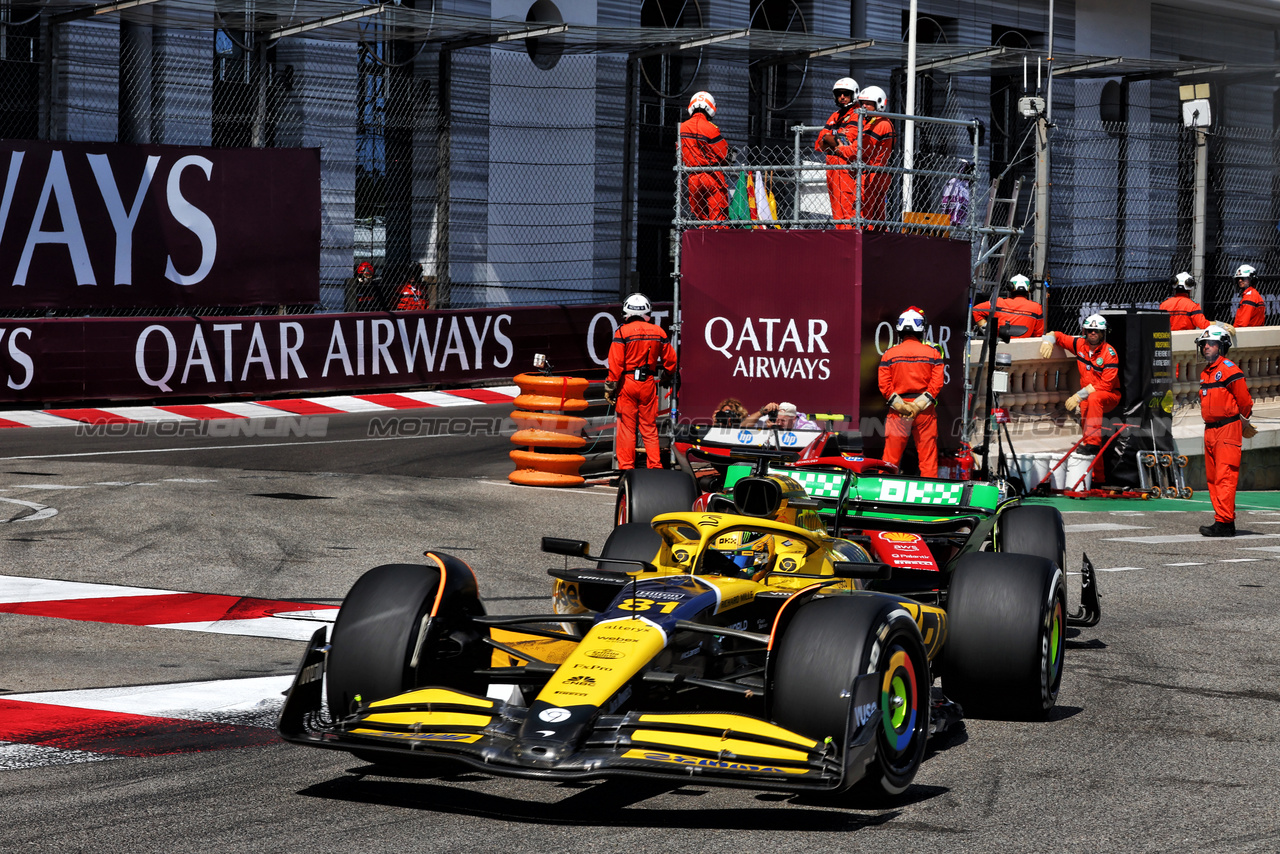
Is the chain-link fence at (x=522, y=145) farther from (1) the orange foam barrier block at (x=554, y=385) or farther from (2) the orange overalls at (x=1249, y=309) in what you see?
(2) the orange overalls at (x=1249, y=309)

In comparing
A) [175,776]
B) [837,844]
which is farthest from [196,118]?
[837,844]

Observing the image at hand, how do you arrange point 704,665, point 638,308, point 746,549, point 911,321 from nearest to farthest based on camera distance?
1. point 704,665
2. point 746,549
3. point 911,321
4. point 638,308

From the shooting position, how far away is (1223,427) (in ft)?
43.3

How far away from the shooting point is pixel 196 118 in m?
20.6

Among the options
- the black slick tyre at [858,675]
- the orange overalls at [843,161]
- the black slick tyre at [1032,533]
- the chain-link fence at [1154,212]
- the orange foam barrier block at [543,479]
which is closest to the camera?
the black slick tyre at [858,675]

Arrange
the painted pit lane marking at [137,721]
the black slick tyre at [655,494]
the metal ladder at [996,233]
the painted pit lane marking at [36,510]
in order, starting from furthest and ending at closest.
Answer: the metal ladder at [996,233], the painted pit lane marking at [36,510], the black slick tyre at [655,494], the painted pit lane marking at [137,721]

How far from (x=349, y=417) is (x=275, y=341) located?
1527mm

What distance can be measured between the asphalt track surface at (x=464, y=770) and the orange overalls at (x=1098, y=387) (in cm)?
265

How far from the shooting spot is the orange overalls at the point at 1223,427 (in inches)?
512

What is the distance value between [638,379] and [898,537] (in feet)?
17.8

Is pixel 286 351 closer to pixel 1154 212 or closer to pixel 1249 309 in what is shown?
pixel 1249 309

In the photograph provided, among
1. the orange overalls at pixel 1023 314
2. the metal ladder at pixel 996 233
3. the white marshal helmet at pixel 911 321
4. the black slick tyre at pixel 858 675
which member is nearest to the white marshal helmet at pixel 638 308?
the white marshal helmet at pixel 911 321

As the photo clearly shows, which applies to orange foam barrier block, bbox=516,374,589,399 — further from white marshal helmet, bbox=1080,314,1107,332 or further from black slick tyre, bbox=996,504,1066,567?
black slick tyre, bbox=996,504,1066,567

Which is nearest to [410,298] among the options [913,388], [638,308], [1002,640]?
[638,308]
